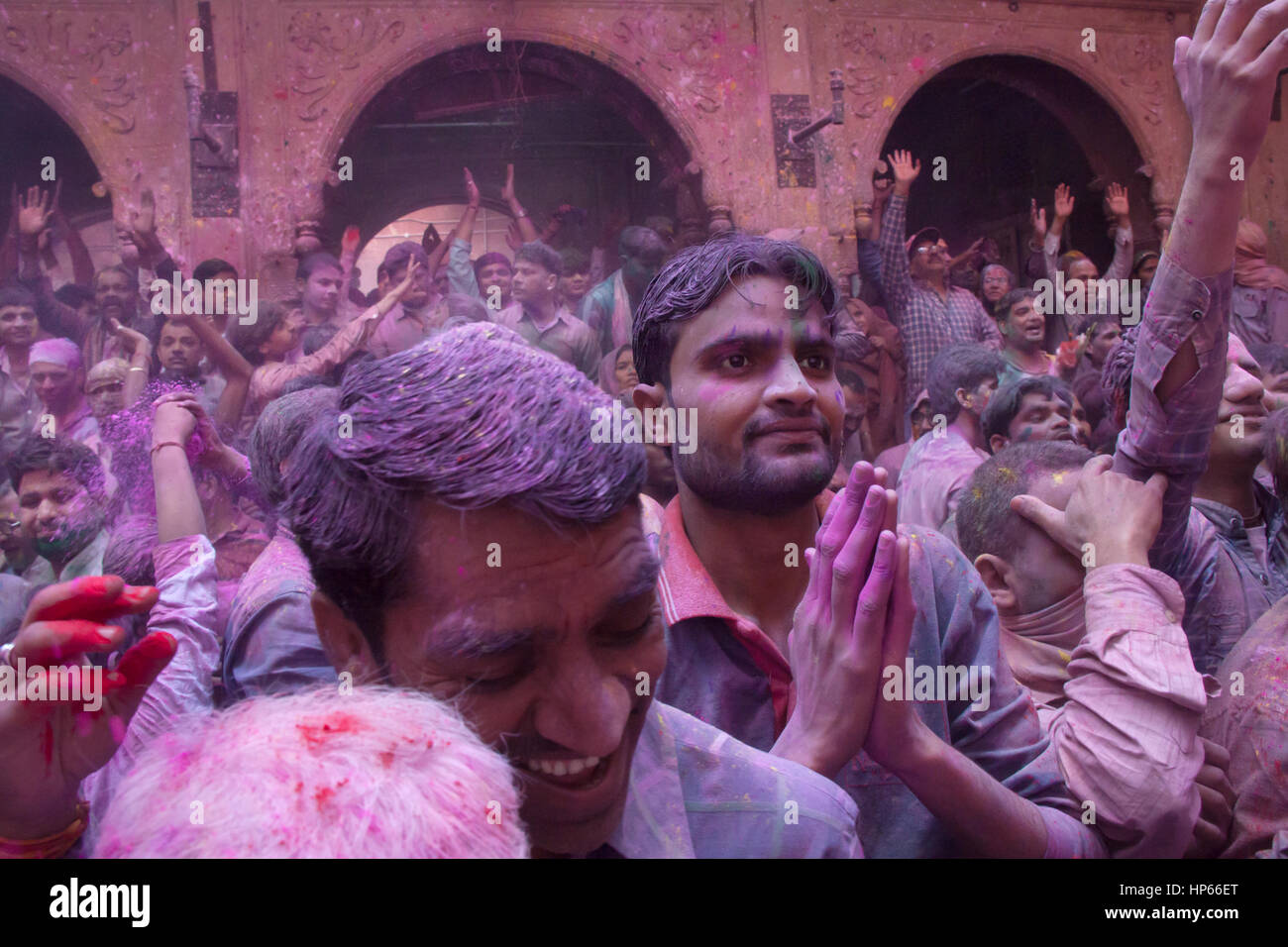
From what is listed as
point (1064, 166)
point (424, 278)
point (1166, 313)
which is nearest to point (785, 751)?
point (1166, 313)

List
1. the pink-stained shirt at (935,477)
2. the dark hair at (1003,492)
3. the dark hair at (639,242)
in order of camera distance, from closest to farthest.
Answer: the dark hair at (1003,492) → the pink-stained shirt at (935,477) → the dark hair at (639,242)

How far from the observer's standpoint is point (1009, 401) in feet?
9.01

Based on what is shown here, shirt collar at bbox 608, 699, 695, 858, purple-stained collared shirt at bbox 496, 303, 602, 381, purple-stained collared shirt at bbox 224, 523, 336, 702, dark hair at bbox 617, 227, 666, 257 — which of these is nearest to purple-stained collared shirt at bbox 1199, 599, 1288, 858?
shirt collar at bbox 608, 699, 695, 858

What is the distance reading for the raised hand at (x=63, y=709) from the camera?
0.69 metres

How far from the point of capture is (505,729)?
756 millimetres

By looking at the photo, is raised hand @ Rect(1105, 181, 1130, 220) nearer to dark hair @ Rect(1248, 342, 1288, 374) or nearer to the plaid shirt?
the plaid shirt

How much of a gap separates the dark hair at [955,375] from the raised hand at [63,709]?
2.75m

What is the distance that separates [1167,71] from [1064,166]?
5.22ft

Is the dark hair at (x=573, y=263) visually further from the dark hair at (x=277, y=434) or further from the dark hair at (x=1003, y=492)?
the dark hair at (x=277, y=434)

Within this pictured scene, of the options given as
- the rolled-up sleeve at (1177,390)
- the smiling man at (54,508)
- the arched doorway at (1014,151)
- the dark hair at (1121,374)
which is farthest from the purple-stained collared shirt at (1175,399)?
the arched doorway at (1014,151)

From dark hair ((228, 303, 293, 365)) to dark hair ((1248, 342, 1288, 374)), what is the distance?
11.2 ft

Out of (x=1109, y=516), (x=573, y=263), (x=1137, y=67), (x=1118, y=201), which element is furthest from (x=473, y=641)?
(x=1137, y=67)

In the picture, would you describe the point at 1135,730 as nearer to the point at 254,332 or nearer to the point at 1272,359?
the point at 1272,359

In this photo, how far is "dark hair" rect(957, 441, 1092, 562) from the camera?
1.57 m
